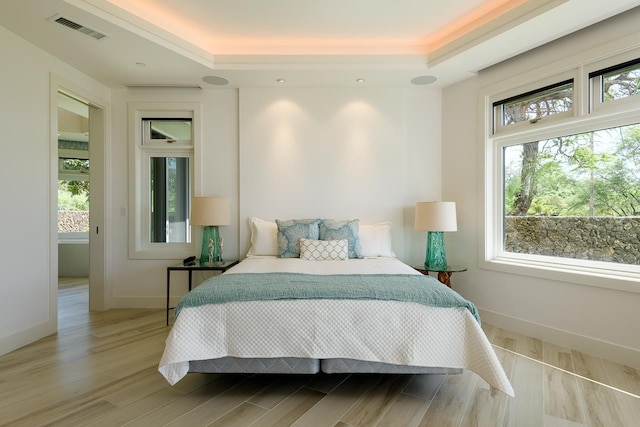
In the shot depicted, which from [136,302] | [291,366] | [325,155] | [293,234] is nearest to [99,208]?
[136,302]

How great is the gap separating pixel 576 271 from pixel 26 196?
479cm

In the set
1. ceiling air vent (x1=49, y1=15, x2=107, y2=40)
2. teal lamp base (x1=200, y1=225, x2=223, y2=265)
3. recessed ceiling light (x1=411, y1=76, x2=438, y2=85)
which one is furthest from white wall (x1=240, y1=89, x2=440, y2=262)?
ceiling air vent (x1=49, y1=15, x2=107, y2=40)

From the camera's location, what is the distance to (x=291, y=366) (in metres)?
1.90

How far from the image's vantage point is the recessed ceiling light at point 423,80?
348 centimetres

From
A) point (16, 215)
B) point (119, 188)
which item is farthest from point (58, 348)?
point (119, 188)

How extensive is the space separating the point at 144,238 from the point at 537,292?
4.31m

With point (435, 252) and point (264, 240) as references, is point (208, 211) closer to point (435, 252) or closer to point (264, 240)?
point (264, 240)

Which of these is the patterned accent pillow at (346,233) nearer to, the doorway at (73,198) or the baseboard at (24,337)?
the baseboard at (24,337)

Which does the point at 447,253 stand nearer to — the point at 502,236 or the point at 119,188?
the point at 502,236

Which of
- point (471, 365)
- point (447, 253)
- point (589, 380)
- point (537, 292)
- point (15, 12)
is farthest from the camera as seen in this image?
point (447, 253)

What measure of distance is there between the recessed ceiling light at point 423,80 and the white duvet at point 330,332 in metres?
2.64

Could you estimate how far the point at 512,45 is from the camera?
281cm

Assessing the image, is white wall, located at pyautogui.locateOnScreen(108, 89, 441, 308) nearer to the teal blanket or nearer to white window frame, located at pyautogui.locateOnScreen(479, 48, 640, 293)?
white window frame, located at pyautogui.locateOnScreen(479, 48, 640, 293)

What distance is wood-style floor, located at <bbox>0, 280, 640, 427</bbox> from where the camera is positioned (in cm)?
171
